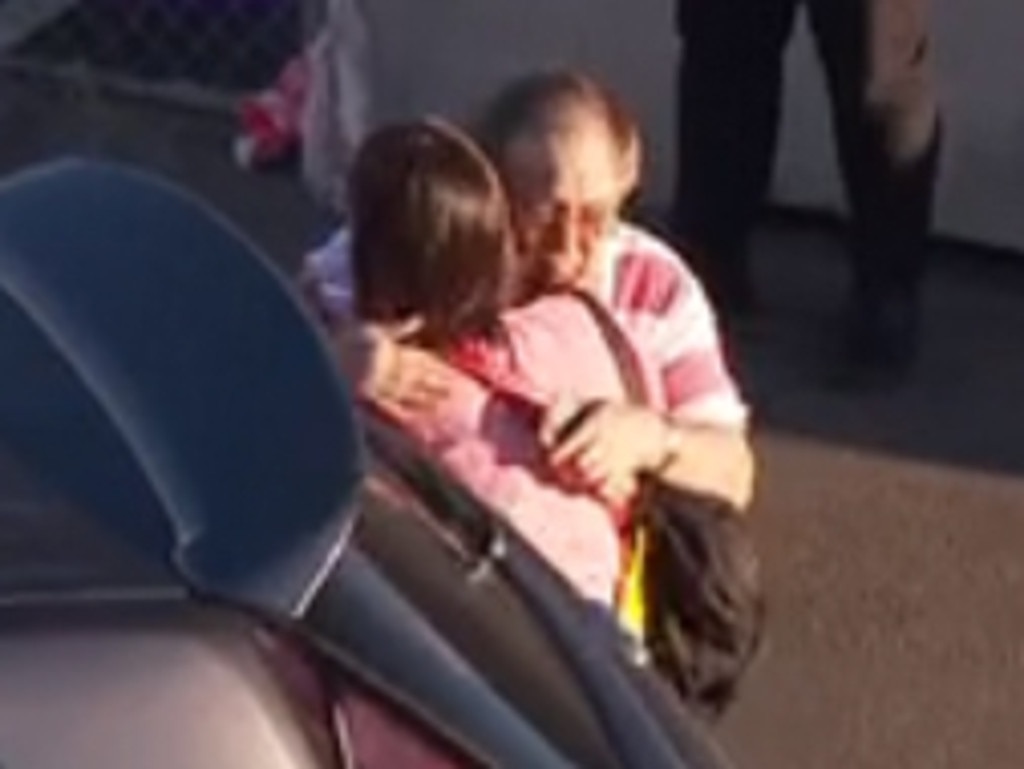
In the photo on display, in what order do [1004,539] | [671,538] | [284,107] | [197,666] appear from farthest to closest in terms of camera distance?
[284,107] < [1004,539] < [671,538] < [197,666]

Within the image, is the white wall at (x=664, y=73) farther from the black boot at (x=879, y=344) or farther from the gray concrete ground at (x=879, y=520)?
the black boot at (x=879, y=344)

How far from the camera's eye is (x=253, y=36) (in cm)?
1054

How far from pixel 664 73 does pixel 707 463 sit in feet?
13.1

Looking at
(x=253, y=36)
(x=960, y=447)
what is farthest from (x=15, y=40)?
(x=960, y=447)

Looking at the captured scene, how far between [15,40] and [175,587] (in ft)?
25.7

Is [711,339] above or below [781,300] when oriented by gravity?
above

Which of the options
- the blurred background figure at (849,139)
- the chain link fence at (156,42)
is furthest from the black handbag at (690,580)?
the chain link fence at (156,42)

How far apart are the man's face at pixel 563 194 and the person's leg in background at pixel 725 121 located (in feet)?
10.4

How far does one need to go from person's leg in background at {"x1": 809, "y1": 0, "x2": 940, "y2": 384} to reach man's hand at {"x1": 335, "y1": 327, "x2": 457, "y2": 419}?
10.8 ft

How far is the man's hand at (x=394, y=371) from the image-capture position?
508cm

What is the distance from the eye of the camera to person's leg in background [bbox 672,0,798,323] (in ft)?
28.1

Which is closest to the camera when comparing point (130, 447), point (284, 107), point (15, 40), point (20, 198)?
point (130, 447)

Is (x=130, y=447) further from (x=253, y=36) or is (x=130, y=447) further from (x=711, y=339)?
(x=253, y=36)

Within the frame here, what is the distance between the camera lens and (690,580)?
5230mm
